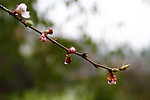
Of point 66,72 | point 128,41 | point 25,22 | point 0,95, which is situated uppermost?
point 66,72

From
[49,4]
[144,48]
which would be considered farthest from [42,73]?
[49,4]

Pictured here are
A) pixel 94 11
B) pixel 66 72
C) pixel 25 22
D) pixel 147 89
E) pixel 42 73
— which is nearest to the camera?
pixel 25 22

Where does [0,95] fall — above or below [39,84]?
above

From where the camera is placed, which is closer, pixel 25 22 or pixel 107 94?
pixel 25 22

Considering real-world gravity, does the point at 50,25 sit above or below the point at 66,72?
below

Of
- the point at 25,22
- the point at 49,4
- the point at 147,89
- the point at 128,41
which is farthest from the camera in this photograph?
the point at 147,89

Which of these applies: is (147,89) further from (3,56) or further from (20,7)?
(20,7)

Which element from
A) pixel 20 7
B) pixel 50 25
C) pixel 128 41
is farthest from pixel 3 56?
pixel 20 7

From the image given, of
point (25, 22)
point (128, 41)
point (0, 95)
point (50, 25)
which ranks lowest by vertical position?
point (25, 22)

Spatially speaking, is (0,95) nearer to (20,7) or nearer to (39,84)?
(39,84)

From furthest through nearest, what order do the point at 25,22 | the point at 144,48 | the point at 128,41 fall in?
the point at 128,41 → the point at 144,48 → the point at 25,22
